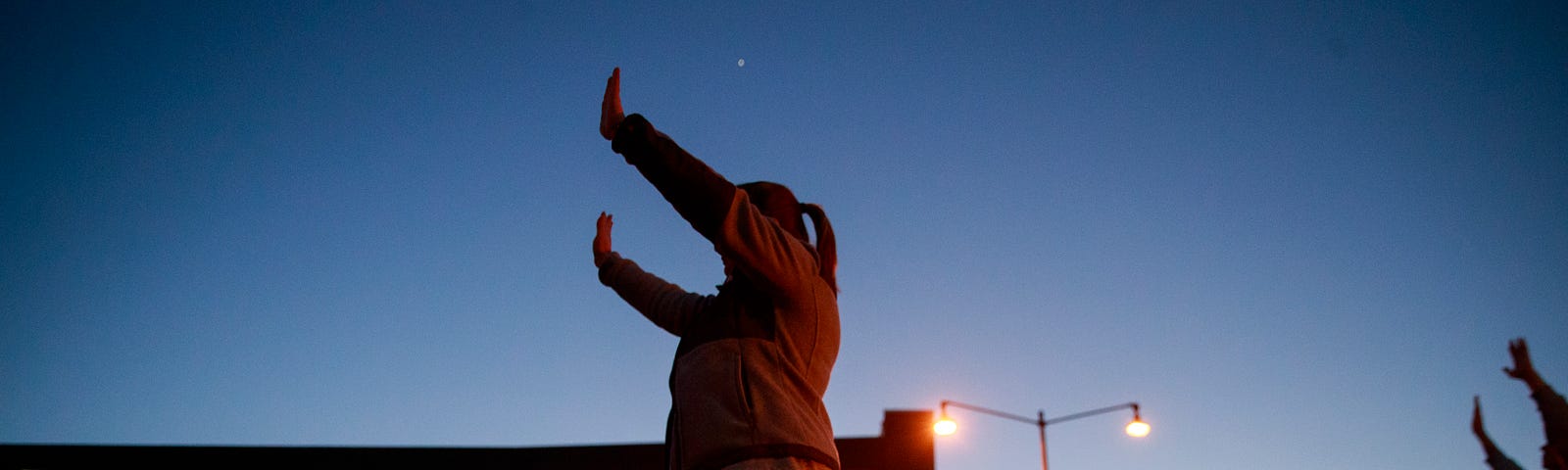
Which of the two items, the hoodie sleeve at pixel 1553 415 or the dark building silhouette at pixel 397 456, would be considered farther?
the dark building silhouette at pixel 397 456

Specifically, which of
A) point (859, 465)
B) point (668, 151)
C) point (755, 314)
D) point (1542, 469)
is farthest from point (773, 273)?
point (859, 465)

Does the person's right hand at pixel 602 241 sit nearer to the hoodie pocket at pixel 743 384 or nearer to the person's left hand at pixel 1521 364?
the hoodie pocket at pixel 743 384

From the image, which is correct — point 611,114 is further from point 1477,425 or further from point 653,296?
A: point 1477,425

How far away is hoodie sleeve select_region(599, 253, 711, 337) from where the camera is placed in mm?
2510

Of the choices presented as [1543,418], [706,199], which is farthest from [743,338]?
[1543,418]

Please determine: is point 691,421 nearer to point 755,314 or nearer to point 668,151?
point 755,314

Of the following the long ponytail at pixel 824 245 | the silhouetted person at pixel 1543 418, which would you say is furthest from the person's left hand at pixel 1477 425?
the long ponytail at pixel 824 245

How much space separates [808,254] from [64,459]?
26.5m

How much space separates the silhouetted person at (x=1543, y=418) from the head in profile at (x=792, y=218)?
206cm

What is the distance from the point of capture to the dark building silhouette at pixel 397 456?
71.9 feet

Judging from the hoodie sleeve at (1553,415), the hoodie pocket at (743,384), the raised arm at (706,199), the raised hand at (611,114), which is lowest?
the hoodie pocket at (743,384)

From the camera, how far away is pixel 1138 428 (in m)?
20.5

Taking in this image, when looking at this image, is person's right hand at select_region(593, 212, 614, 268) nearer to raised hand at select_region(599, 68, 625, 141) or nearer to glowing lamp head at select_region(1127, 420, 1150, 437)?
raised hand at select_region(599, 68, 625, 141)

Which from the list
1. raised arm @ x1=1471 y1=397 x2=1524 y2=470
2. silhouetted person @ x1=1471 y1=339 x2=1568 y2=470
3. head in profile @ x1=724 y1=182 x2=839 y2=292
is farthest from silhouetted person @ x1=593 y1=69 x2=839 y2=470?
raised arm @ x1=1471 y1=397 x2=1524 y2=470
